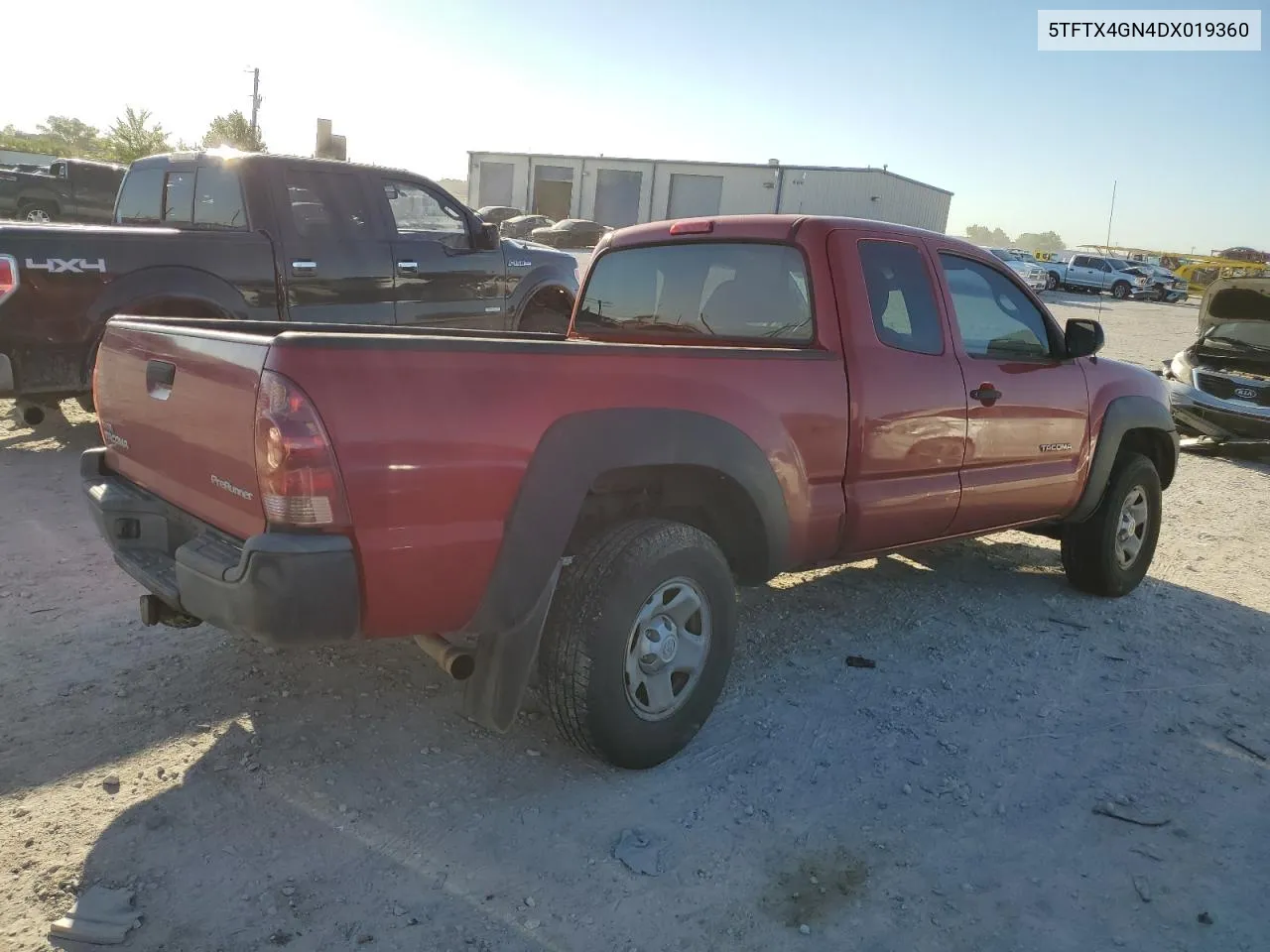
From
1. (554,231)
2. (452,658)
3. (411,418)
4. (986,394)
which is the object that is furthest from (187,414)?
(554,231)

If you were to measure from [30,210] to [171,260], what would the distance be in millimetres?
19970

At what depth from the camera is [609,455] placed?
9.00 feet

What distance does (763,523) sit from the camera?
3.24 m

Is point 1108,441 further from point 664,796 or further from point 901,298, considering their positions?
point 664,796

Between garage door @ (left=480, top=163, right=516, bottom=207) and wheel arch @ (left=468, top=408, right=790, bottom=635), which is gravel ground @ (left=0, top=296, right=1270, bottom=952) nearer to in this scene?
wheel arch @ (left=468, top=408, right=790, bottom=635)

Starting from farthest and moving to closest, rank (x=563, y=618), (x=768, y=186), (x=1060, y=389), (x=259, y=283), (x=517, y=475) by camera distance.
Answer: (x=768, y=186)
(x=259, y=283)
(x=1060, y=389)
(x=563, y=618)
(x=517, y=475)

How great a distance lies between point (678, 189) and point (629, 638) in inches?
1911

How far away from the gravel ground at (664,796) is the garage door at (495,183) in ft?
168

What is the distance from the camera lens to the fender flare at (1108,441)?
188 inches

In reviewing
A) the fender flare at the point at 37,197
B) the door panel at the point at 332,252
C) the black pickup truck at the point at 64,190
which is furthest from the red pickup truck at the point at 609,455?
the fender flare at the point at 37,197

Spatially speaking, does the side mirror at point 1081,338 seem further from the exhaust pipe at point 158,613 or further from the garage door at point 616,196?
the garage door at point 616,196

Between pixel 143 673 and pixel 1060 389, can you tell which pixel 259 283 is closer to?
pixel 143 673

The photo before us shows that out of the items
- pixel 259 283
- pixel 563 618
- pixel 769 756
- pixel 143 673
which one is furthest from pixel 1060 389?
pixel 259 283

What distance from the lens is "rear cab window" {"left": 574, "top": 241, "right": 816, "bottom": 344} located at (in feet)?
12.1
